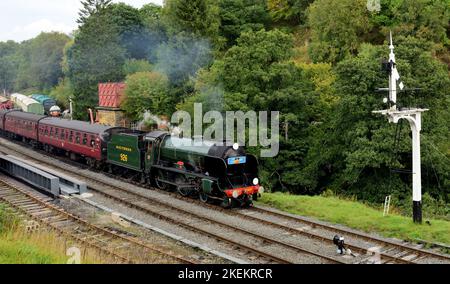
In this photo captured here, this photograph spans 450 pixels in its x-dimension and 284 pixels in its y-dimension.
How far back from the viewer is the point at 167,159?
68.8 feet

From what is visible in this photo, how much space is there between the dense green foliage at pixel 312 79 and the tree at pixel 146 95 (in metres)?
0.10

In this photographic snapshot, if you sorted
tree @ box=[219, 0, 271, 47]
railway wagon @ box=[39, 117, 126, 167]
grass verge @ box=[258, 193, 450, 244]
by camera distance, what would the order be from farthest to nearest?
1. tree @ box=[219, 0, 271, 47]
2. railway wagon @ box=[39, 117, 126, 167]
3. grass verge @ box=[258, 193, 450, 244]

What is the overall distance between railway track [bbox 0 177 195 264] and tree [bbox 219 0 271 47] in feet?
106

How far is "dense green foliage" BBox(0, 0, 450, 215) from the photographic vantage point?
23.0m

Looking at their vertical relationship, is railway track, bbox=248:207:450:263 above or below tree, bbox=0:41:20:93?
below

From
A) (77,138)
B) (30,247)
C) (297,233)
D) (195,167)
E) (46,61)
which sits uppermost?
(46,61)

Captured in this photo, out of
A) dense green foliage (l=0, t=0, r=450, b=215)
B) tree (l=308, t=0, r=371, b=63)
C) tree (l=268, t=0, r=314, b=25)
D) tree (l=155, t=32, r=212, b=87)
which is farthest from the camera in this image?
tree (l=268, t=0, r=314, b=25)

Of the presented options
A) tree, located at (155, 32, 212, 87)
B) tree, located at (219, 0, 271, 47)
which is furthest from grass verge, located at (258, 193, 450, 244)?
tree, located at (219, 0, 271, 47)

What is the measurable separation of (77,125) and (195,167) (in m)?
12.9

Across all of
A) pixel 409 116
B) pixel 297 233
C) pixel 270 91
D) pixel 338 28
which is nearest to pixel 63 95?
pixel 338 28

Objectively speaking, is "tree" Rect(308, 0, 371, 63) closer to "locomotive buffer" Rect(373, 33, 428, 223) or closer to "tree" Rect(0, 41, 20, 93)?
"locomotive buffer" Rect(373, 33, 428, 223)

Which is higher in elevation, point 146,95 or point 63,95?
point 63,95

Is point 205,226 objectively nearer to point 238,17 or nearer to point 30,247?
point 30,247

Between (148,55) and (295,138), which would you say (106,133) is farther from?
(148,55)
